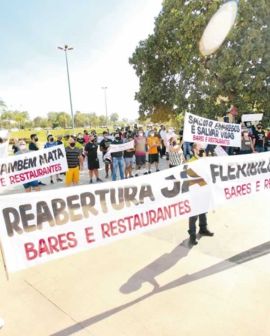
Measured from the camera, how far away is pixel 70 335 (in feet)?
11.3

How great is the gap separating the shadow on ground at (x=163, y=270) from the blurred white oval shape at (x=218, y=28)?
618 inches

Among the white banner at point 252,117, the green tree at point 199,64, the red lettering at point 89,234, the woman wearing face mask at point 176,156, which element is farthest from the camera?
the white banner at point 252,117

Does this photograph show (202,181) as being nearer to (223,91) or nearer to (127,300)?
(127,300)

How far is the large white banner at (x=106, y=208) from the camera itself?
348 centimetres

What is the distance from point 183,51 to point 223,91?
3524 mm

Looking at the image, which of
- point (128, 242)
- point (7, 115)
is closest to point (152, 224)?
point (128, 242)

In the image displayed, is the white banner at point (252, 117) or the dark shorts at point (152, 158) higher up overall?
the white banner at point (252, 117)

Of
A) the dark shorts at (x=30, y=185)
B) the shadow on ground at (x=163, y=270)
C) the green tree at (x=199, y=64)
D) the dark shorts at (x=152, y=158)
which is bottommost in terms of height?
the shadow on ground at (x=163, y=270)

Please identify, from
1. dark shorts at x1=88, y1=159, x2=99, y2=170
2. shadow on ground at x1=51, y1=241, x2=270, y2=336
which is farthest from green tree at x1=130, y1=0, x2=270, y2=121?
shadow on ground at x1=51, y1=241, x2=270, y2=336

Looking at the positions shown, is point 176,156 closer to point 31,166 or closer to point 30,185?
point 31,166

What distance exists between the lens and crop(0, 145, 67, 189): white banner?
316 inches

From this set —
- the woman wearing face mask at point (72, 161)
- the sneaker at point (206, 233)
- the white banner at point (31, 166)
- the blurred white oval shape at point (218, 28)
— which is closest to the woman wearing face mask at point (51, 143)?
the woman wearing face mask at point (72, 161)

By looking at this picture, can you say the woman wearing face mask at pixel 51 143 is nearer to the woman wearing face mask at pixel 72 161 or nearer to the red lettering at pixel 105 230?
the woman wearing face mask at pixel 72 161

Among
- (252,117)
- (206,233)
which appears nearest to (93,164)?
(206,233)
